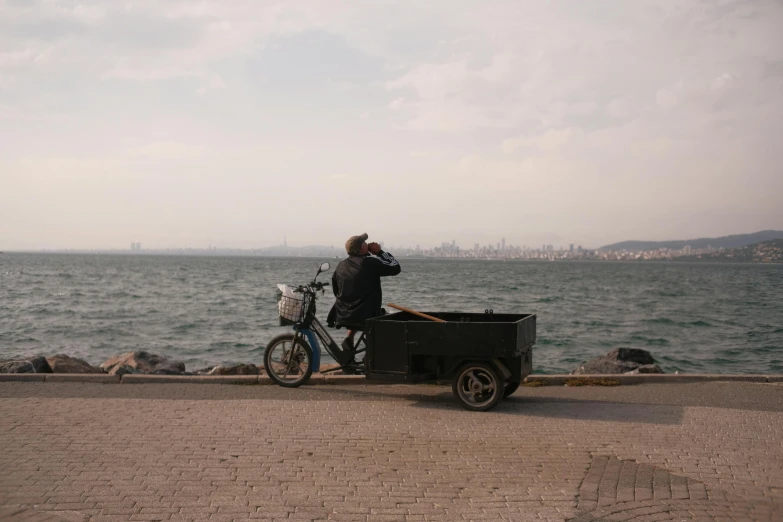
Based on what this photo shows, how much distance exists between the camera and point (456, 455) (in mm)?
7047

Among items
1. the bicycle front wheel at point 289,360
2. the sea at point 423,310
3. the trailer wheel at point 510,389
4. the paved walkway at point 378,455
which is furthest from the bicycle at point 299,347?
the sea at point 423,310

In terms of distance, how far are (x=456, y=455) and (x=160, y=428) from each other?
9.74ft

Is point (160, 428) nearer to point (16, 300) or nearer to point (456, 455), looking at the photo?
point (456, 455)

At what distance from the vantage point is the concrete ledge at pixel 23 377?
34.1ft

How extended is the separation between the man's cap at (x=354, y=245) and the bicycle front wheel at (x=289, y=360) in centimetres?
131

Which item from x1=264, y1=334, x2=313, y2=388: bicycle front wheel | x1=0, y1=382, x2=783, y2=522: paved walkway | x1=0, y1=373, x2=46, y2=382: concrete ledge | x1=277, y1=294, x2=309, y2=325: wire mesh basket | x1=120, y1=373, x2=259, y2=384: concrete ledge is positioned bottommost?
x1=0, y1=382, x2=783, y2=522: paved walkway

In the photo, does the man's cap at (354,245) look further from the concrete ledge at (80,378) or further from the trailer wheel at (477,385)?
the concrete ledge at (80,378)

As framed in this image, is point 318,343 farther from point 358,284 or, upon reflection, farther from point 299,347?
point 358,284

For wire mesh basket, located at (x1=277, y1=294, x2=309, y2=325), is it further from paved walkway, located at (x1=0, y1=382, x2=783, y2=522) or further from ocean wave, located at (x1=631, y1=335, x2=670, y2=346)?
ocean wave, located at (x1=631, y1=335, x2=670, y2=346)

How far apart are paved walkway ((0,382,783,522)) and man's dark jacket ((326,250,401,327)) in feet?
3.23

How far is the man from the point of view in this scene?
9.98m

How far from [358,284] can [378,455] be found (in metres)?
3.36

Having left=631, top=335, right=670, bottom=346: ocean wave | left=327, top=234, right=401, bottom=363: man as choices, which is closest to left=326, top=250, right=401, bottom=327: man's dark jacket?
left=327, top=234, right=401, bottom=363: man

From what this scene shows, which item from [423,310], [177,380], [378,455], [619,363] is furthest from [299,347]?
[619,363]
